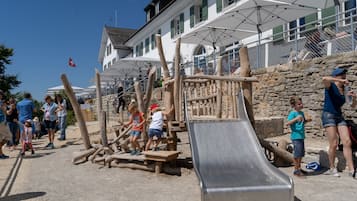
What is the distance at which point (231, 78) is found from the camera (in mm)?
6398

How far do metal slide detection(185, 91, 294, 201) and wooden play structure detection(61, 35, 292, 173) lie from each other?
0.54m

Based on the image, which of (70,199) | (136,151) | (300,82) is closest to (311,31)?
(300,82)

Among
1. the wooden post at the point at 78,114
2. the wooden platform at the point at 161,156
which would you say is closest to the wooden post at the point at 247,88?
the wooden platform at the point at 161,156

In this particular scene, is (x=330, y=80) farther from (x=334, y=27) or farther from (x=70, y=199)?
(x=70, y=199)

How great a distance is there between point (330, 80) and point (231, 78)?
1.89 meters

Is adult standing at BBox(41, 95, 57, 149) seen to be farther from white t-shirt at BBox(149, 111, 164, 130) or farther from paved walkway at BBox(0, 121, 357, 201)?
white t-shirt at BBox(149, 111, 164, 130)

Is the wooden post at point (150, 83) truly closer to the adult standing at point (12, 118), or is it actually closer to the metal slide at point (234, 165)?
the metal slide at point (234, 165)

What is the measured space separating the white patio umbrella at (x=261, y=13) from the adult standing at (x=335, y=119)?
16.2 feet

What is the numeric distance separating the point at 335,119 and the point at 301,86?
126 inches

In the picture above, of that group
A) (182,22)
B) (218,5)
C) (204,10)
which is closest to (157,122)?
(218,5)

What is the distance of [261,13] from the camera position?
34.3 ft

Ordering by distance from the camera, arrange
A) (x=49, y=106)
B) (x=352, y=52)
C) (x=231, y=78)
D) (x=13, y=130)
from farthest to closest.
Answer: (x=49, y=106) < (x=13, y=130) < (x=352, y=52) < (x=231, y=78)

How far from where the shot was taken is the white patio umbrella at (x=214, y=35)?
40.8 feet

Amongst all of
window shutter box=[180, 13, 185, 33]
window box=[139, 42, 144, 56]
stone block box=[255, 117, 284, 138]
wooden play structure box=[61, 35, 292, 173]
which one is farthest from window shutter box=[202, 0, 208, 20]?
window box=[139, 42, 144, 56]
